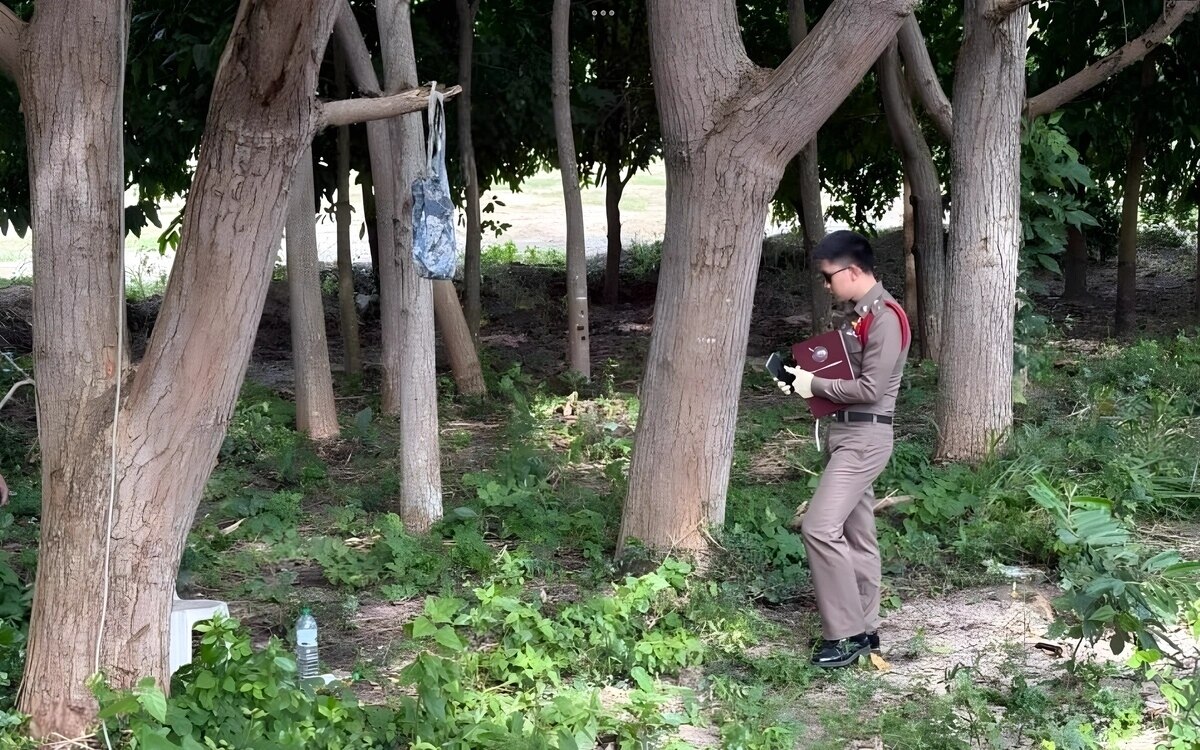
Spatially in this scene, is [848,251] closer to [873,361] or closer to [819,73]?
[873,361]

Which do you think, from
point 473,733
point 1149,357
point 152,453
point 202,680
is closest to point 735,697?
point 473,733

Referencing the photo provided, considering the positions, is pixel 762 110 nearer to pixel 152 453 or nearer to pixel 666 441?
pixel 666 441

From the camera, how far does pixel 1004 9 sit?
314 inches

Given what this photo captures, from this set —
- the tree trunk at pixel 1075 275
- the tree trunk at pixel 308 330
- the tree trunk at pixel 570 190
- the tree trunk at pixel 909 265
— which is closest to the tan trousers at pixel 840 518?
the tree trunk at pixel 308 330

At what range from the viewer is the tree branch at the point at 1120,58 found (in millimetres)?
8828

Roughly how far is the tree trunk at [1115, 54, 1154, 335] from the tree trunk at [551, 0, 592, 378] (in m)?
6.03

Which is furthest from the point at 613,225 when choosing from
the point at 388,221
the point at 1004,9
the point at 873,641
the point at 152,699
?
the point at 152,699

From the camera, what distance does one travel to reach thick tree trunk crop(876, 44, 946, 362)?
11016 mm

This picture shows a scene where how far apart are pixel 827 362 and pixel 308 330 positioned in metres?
5.37

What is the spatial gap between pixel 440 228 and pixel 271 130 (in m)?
1.88

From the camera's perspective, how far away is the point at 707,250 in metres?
6.27

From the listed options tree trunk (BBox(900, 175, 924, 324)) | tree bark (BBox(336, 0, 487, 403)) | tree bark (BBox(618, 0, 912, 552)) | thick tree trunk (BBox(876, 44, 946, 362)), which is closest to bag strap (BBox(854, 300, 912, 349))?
tree bark (BBox(618, 0, 912, 552))

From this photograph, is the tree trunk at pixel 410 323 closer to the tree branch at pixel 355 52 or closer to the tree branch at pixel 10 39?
the tree branch at pixel 355 52

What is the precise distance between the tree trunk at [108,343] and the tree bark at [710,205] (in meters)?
2.55
